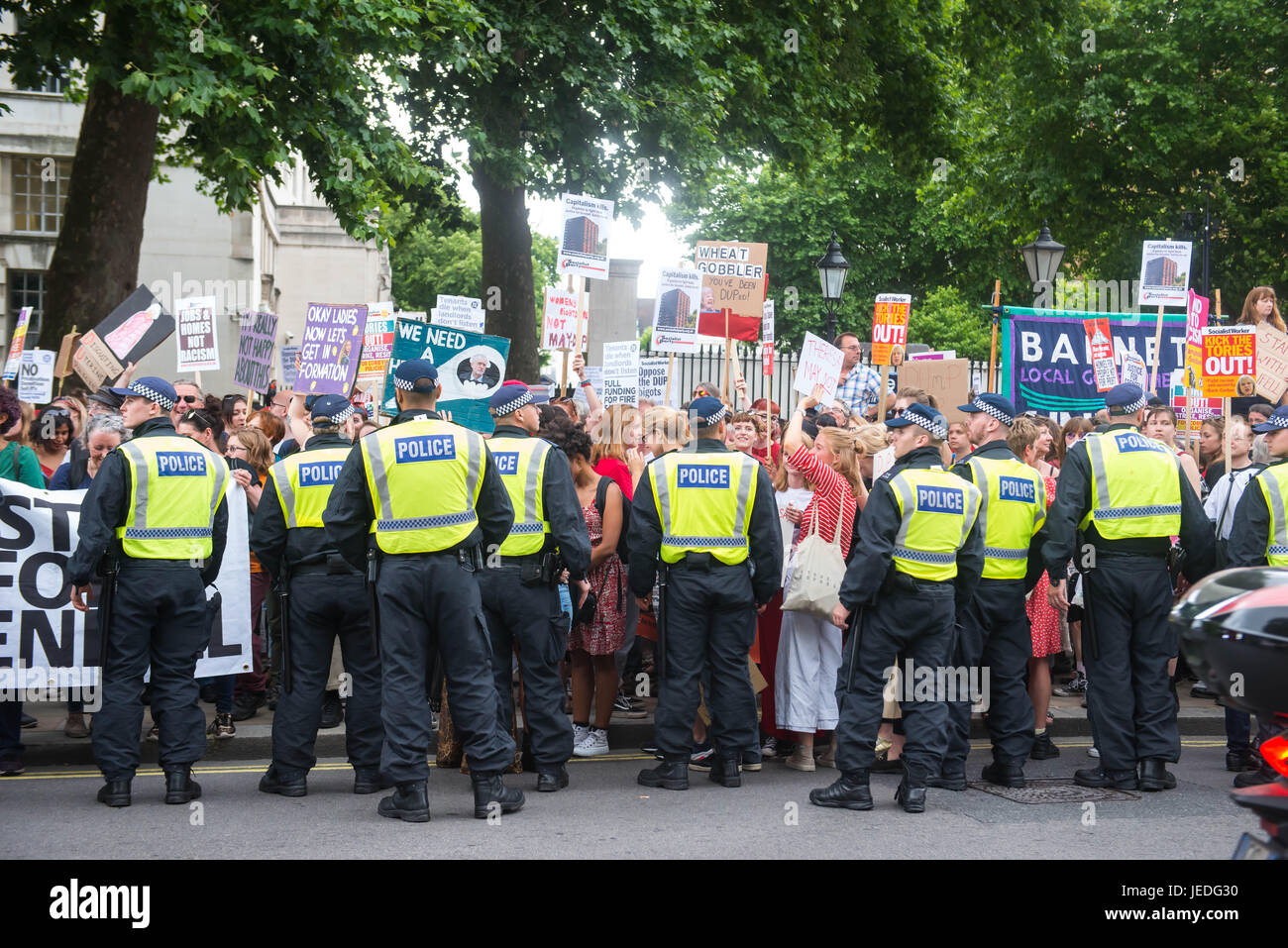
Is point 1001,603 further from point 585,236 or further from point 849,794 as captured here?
point 585,236

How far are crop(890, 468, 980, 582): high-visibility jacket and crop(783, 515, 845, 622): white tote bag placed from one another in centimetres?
75

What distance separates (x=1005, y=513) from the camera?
759 centimetres

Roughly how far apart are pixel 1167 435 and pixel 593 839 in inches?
220

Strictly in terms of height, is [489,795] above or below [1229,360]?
below

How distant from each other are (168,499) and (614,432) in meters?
3.35

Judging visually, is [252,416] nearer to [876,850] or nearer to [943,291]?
[876,850]

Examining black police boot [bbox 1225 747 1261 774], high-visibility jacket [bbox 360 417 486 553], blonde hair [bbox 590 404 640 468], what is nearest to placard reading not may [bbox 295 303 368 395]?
blonde hair [bbox 590 404 640 468]

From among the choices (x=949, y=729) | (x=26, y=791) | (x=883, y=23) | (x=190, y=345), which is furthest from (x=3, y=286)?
(x=949, y=729)

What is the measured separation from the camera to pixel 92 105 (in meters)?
14.6

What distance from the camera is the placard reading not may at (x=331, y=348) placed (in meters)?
10.6

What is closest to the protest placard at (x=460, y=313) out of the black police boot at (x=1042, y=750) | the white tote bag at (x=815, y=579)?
the white tote bag at (x=815, y=579)

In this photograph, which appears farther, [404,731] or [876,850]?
[404,731]

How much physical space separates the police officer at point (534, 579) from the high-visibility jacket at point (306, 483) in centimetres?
86

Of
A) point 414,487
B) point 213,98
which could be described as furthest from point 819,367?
point 213,98
